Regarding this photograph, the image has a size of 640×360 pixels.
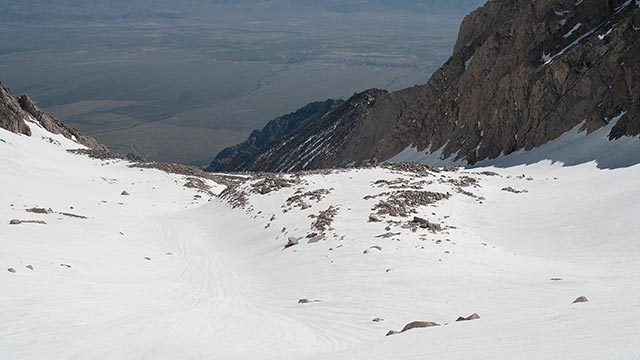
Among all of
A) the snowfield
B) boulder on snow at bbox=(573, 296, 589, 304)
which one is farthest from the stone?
boulder on snow at bbox=(573, 296, 589, 304)

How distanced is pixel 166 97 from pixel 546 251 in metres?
169

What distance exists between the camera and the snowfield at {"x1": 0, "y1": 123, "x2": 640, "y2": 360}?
781cm

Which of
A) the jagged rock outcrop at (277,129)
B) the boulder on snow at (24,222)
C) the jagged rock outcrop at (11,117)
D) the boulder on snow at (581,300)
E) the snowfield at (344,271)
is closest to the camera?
the snowfield at (344,271)

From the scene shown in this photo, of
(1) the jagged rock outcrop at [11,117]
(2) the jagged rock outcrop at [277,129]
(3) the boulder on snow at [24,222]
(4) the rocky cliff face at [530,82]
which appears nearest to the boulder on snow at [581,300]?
(3) the boulder on snow at [24,222]

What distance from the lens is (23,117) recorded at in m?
48.0

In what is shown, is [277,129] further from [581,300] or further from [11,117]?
[581,300]

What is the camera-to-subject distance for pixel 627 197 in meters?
15.8

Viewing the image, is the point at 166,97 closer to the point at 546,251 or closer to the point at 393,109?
the point at 393,109

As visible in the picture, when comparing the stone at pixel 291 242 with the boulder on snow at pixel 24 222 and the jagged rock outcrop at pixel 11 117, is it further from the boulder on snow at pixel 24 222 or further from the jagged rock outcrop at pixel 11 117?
the jagged rock outcrop at pixel 11 117

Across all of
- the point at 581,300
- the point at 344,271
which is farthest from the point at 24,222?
the point at 581,300

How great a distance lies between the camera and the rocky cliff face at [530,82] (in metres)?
26.9

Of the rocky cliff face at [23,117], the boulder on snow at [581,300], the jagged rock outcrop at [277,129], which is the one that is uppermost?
the boulder on snow at [581,300]

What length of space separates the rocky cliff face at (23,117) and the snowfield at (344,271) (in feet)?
75.5

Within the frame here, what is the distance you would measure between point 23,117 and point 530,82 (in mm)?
41386
